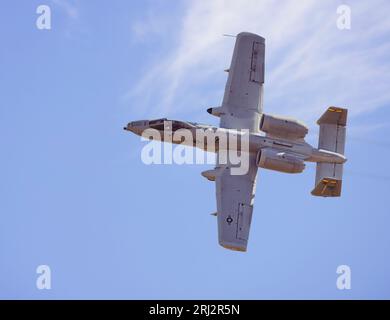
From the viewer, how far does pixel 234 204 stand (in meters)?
49.5

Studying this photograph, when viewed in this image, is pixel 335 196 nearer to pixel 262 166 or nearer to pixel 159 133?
pixel 262 166

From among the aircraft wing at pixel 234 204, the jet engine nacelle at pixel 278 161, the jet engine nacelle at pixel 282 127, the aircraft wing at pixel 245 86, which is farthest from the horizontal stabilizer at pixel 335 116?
the aircraft wing at pixel 234 204

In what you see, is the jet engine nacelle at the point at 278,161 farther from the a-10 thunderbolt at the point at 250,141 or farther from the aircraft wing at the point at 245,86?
the aircraft wing at the point at 245,86

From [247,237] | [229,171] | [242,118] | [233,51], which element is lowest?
[247,237]

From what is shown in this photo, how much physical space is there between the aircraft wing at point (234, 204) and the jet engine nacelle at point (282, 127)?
1856mm

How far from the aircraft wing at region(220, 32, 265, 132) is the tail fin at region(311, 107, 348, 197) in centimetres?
391

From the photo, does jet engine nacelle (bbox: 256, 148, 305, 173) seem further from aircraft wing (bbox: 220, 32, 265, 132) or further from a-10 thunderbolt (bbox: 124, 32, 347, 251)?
aircraft wing (bbox: 220, 32, 265, 132)

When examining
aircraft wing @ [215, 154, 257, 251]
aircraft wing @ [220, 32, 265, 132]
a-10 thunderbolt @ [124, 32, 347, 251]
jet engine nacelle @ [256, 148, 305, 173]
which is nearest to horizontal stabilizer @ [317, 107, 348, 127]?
a-10 thunderbolt @ [124, 32, 347, 251]

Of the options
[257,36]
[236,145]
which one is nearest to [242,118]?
[236,145]

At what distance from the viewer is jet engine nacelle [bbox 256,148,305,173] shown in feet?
163

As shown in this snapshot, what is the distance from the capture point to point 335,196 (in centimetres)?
5062

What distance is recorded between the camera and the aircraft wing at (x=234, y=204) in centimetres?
4841

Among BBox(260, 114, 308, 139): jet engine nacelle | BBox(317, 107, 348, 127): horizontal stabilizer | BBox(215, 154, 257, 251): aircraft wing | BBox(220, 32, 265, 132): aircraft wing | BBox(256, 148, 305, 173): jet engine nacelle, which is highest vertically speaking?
BBox(220, 32, 265, 132): aircraft wing

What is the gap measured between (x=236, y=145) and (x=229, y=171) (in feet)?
5.08
